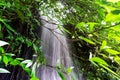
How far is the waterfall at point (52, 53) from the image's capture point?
56.1 inches

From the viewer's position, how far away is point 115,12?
333 millimetres

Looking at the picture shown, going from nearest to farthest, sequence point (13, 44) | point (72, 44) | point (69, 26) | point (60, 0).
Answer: point (13, 44) < point (60, 0) < point (69, 26) < point (72, 44)

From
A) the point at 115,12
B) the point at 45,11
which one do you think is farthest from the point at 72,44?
the point at 115,12

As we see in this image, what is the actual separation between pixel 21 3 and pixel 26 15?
0.08m

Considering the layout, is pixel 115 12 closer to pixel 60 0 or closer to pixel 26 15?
pixel 26 15

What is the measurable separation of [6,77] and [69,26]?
1.44 ft

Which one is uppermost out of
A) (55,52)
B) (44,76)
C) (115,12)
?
(115,12)

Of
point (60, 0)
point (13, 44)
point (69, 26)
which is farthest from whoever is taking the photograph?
point (69, 26)

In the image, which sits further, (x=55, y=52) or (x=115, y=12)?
(x=55, y=52)

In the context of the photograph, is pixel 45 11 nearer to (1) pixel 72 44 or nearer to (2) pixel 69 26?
(2) pixel 69 26

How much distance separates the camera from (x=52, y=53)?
153cm

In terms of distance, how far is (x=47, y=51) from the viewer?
149cm

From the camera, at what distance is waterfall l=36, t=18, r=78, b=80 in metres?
1.42

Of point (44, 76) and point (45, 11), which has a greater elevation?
point (45, 11)
